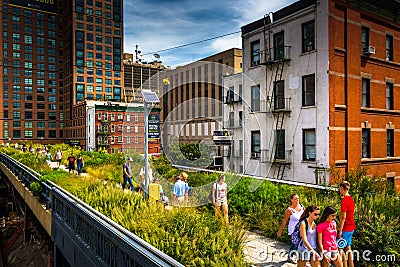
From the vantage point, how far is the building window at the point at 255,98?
25916mm

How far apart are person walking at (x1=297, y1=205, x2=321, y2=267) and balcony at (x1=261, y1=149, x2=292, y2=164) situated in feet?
55.6

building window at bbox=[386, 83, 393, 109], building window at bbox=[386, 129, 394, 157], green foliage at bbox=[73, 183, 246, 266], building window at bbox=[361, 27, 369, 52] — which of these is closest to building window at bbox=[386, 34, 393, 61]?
building window at bbox=[386, 83, 393, 109]

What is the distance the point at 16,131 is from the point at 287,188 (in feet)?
322

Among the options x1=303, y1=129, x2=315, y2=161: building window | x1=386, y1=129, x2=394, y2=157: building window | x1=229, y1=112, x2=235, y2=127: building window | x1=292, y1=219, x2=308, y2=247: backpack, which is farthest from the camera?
x1=229, y1=112, x2=235, y2=127: building window

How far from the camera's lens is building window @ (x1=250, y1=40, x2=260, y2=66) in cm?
2588

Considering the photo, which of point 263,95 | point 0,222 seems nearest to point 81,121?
point 0,222

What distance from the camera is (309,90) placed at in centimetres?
2198

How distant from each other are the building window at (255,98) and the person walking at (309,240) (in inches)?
782

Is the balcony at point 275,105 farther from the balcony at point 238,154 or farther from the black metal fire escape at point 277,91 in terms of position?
the balcony at point 238,154

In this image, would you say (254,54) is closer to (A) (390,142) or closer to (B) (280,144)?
(B) (280,144)

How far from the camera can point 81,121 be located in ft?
280

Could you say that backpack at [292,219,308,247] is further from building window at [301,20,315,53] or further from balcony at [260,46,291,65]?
balcony at [260,46,291,65]

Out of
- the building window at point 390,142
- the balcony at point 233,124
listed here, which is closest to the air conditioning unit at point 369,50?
the building window at point 390,142

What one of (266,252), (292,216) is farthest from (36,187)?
(292,216)
